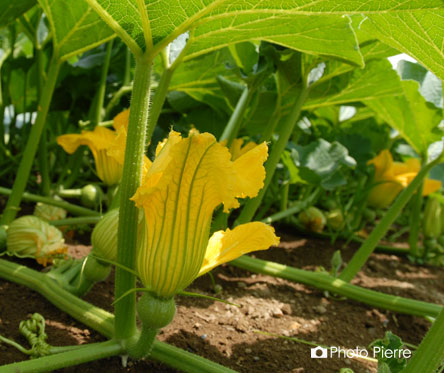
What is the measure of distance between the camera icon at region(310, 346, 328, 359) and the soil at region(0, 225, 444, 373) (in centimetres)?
A: 1

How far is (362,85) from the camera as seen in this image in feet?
4.98

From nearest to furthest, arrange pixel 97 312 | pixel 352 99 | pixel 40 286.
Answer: pixel 97 312, pixel 40 286, pixel 352 99

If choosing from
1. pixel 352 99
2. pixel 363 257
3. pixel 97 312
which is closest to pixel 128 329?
pixel 97 312

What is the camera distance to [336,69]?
139cm

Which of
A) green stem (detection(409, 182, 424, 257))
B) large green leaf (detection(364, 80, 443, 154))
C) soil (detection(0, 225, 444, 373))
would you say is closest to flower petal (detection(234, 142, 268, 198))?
soil (detection(0, 225, 444, 373))

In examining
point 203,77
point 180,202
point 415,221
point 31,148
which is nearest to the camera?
point 180,202

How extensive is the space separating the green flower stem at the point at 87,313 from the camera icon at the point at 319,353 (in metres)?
0.30

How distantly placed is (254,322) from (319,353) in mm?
183

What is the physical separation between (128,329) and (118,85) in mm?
1317

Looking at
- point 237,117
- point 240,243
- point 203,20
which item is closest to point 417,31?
point 203,20

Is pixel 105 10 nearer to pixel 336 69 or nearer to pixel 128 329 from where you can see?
pixel 128 329

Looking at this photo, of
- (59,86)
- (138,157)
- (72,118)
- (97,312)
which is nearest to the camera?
(138,157)

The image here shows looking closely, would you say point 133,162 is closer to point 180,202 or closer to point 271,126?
point 180,202

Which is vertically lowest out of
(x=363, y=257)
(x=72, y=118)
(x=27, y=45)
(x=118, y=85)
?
(x=363, y=257)
